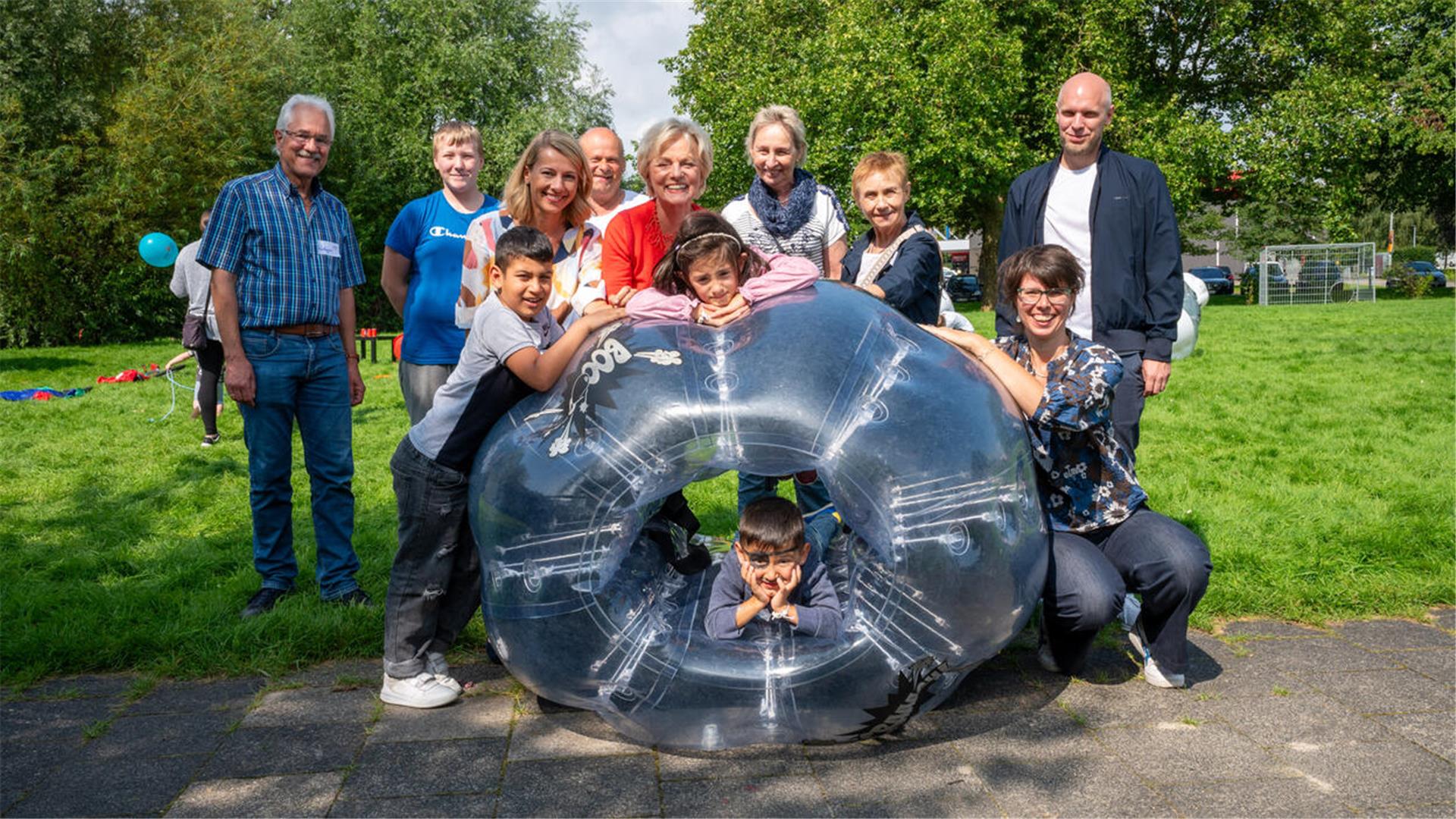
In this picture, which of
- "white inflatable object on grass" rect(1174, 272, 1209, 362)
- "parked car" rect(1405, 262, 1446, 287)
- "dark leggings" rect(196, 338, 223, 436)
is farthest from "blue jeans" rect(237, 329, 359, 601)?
"parked car" rect(1405, 262, 1446, 287)

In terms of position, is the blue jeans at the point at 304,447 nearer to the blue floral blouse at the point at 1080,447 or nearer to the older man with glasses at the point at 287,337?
the older man with glasses at the point at 287,337

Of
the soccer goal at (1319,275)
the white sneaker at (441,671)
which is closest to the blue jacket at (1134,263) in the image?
the white sneaker at (441,671)

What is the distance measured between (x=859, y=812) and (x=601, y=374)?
160 centimetres

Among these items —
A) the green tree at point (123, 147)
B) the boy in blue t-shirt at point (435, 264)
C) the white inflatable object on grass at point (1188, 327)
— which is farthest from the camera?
the green tree at point (123, 147)

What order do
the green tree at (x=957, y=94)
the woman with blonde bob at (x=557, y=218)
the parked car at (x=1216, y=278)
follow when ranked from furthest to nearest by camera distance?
the parked car at (x=1216, y=278)
the green tree at (x=957, y=94)
the woman with blonde bob at (x=557, y=218)

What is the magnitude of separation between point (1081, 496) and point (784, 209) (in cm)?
179

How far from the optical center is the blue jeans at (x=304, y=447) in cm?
513

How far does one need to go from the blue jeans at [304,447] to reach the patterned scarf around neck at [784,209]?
84.0 inches

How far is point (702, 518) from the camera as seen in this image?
694cm

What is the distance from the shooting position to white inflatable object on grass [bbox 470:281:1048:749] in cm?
349

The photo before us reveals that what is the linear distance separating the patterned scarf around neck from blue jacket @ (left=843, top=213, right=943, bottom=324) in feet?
1.07

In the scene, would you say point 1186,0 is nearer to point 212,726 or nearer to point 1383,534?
point 1383,534

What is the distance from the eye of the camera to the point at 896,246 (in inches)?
192

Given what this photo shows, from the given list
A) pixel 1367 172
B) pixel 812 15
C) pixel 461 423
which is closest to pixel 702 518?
pixel 461 423
